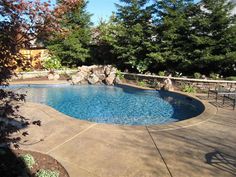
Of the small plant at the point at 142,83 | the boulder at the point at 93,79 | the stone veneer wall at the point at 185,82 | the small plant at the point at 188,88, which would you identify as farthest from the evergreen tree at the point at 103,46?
the small plant at the point at 188,88

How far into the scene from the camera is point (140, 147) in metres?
5.29

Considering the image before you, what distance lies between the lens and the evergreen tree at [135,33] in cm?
1630

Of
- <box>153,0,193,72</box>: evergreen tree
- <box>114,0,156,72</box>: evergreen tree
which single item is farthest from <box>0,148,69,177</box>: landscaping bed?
<box>114,0,156,72</box>: evergreen tree

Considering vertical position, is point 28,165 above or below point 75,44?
below

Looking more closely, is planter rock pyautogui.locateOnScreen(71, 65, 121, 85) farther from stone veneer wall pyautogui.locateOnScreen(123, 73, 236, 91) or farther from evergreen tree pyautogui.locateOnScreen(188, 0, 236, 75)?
evergreen tree pyautogui.locateOnScreen(188, 0, 236, 75)

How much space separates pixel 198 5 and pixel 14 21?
13.7 m

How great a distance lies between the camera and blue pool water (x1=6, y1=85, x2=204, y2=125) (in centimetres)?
979

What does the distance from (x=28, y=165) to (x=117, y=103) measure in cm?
802

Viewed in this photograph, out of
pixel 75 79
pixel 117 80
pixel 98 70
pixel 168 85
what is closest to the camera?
pixel 168 85

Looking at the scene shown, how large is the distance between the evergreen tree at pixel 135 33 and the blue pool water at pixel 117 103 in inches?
93.9

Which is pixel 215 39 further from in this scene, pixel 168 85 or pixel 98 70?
pixel 98 70

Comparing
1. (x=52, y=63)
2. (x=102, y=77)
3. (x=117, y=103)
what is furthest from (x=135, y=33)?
(x=52, y=63)

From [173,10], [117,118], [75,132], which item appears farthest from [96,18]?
[75,132]

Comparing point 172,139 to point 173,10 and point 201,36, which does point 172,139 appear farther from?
point 173,10
